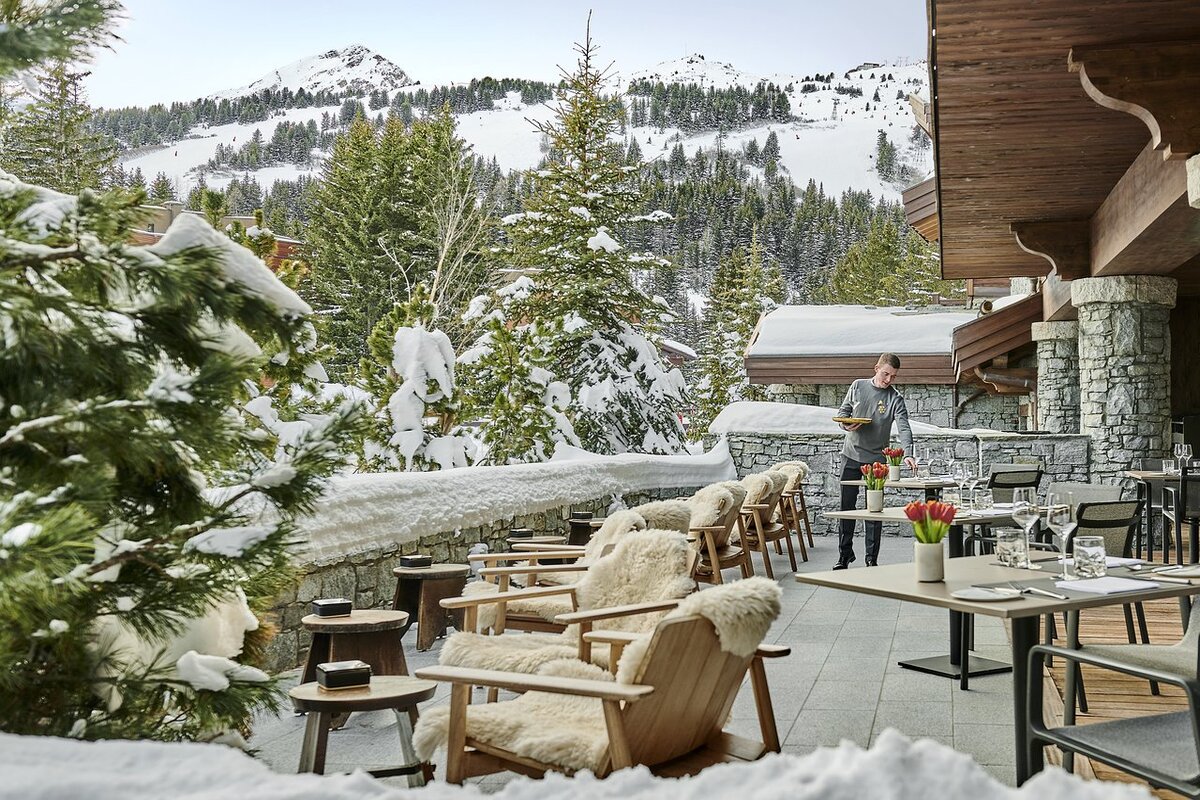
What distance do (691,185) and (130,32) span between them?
72.5 m

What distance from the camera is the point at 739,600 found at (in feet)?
8.58

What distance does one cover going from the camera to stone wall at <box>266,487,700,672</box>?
498cm

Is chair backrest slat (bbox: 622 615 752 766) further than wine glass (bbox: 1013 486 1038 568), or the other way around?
wine glass (bbox: 1013 486 1038 568)

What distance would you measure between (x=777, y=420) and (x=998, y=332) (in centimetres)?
395

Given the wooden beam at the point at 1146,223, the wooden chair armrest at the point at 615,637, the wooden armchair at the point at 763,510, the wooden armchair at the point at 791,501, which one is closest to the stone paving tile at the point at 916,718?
the wooden chair armrest at the point at 615,637

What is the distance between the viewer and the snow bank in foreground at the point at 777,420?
1226 cm

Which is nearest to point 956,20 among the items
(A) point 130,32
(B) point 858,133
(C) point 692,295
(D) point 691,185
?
(A) point 130,32

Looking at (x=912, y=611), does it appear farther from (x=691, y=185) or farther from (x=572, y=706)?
(x=691, y=185)

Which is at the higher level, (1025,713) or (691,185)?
(691,185)

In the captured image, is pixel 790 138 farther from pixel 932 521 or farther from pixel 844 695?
pixel 932 521

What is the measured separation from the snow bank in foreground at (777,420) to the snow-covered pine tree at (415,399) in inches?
142

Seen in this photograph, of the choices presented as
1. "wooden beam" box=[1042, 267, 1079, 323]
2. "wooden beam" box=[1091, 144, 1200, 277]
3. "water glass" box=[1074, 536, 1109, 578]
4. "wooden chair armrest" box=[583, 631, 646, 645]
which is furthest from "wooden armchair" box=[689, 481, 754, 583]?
"wooden beam" box=[1042, 267, 1079, 323]

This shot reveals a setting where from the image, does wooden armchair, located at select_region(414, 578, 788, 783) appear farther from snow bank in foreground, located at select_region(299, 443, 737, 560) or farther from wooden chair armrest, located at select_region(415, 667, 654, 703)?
snow bank in foreground, located at select_region(299, 443, 737, 560)

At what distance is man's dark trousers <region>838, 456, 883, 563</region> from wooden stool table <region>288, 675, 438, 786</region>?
17.4 ft
